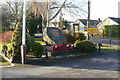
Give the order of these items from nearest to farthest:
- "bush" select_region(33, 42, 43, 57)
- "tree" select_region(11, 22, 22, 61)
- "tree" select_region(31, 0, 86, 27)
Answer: "tree" select_region(11, 22, 22, 61) → "bush" select_region(33, 42, 43, 57) → "tree" select_region(31, 0, 86, 27)

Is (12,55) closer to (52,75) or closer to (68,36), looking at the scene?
(52,75)

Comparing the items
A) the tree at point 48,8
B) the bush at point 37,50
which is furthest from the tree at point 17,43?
the tree at point 48,8

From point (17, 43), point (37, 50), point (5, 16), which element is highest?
point (5, 16)

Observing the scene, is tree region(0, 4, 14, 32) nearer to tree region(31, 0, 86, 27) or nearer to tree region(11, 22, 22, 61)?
tree region(31, 0, 86, 27)

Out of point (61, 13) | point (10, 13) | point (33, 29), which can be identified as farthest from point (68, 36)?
point (10, 13)

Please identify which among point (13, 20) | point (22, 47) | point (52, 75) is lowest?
point (52, 75)

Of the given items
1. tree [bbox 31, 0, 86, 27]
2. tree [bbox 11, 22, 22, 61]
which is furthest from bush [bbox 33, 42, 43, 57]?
tree [bbox 31, 0, 86, 27]

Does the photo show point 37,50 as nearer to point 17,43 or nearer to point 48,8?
point 17,43

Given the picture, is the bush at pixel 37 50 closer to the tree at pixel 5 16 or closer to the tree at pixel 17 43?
the tree at pixel 17 43

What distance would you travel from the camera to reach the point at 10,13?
96.3 feet

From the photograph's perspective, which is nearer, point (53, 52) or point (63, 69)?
point (63, 69)

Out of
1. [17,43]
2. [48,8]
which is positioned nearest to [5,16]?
[48,8]

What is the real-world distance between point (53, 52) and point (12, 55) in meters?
3.02

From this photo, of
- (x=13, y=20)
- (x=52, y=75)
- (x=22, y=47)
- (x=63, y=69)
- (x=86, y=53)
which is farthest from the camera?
(x=13, y=20)
